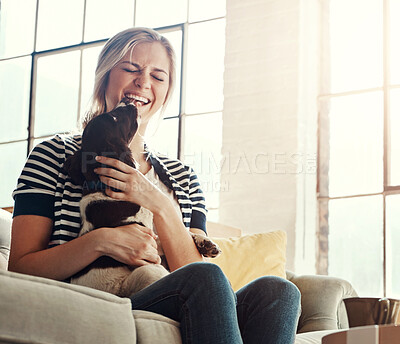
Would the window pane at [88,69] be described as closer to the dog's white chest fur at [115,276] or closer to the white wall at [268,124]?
the white wall at [268,124]

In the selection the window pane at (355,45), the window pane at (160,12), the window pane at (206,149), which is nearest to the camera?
the window pane at (355,45)

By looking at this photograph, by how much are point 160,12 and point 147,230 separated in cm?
301

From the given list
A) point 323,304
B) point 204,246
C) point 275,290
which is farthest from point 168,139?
point 275,290

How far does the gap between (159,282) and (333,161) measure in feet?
8.47

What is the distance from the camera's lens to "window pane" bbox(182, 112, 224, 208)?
4055 millimetres

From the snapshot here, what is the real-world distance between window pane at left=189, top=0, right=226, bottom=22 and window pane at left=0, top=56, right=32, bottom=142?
54.3 inches

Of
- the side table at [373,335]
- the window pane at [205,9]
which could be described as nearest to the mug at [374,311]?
the side table at [373,335]

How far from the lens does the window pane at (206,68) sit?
4.24 m

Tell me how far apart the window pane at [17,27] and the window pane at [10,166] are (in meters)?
0.73

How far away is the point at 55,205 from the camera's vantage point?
5.70 ft

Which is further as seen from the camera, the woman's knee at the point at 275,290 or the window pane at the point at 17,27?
the window pane at the point at 17,27

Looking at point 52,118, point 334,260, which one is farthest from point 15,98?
point 334,260

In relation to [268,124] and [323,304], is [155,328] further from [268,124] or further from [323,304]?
[268,124]

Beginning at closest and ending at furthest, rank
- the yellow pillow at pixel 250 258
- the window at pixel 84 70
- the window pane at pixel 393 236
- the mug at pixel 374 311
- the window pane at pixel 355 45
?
the mug at pixel 374 311 → the yellow pillow at pixel 250 258 → the window pane at pixel 393 236 → the window pane at pixel 355 45 → the window at pixel 84 70
